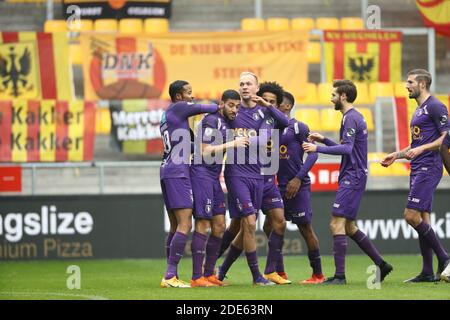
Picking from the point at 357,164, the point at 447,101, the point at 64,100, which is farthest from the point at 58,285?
the point at 447,101

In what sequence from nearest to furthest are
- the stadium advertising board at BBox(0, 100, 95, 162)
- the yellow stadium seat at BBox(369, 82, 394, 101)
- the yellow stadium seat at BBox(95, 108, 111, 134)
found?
the stadium advertising board at BBox(0, 100, 95, 162), the yellow stadium seat at BBox(95, 108, 111, 134), the yellow stadium seat at BBox(369, 82, 394, 101)

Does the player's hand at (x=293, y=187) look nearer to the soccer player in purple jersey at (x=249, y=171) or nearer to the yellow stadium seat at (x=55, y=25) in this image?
the soccer player in purple jersey at (x=249, y=171)

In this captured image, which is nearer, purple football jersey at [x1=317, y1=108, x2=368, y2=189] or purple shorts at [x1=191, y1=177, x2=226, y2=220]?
purple shorts at [x1=191, y1=177, x2=226, y2=220]

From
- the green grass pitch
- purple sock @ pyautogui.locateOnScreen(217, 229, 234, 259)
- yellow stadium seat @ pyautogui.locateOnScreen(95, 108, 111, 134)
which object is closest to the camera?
the green grass pitch

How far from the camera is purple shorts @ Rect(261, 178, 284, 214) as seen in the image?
1183 centimetres

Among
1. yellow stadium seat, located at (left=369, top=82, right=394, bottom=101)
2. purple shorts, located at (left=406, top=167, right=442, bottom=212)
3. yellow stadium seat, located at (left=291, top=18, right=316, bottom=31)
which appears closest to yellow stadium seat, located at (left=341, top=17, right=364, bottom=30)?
yellow stadium seat, located at (left=291, top=18, right=316, bottom=31)

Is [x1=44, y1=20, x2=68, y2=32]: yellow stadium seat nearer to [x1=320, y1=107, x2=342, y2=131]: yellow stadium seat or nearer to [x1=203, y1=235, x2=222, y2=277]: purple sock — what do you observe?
[x1=320, y1=107, x2=342, y2=131]: yellow stadium seat

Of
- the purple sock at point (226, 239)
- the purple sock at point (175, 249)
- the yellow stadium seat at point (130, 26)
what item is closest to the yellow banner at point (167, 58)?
the yellow stadium seat at point (130, 26)

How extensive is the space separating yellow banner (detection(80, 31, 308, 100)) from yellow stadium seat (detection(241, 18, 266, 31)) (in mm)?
1753

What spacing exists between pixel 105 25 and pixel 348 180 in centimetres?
1114

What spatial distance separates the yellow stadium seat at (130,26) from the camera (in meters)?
21.7

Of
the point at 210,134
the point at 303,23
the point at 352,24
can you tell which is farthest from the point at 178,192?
the point at 303,23

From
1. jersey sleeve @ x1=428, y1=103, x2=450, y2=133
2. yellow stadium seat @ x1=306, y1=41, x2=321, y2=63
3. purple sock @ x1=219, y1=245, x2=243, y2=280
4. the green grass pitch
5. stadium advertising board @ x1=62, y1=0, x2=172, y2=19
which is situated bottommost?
the green grass pitch
